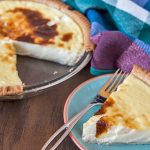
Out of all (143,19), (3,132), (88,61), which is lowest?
(3,132)

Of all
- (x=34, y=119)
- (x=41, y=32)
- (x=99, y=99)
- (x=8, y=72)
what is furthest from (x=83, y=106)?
(x=41, y=32)

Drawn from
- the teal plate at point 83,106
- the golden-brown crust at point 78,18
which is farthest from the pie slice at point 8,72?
the golden-brown crust at point 78,18

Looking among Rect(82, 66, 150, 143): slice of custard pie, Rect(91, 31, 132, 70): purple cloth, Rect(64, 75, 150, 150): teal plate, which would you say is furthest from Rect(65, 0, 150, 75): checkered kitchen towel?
Rect(82, 66, 150, 143): slice of custard pie

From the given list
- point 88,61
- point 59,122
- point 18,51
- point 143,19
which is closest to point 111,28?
point 143,19

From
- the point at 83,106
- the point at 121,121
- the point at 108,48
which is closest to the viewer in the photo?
the point at 121,121

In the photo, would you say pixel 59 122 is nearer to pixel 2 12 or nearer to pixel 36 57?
pixel 36 57

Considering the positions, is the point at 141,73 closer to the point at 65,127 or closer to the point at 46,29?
the point at 65,127

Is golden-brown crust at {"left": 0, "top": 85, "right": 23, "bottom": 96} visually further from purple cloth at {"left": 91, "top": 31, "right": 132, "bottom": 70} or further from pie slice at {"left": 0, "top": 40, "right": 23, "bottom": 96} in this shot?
purple cloth at {"left": 91, "top": 31, "right": 132, "bottom": 70}
